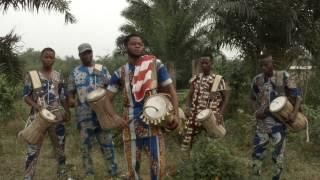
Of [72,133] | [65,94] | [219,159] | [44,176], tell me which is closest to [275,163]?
[219,159]

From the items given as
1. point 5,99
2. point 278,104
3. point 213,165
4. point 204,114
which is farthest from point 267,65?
point 5,99

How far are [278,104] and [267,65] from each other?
1.53 ft

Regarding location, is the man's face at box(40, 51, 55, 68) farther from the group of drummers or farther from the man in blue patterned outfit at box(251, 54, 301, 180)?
the man in blue patterned outfit at box(251, 54, 301, 180)

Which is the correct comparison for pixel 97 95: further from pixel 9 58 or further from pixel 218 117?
pixel 9 58

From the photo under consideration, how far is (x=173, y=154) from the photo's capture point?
7340mm

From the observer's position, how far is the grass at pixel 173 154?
252 inches

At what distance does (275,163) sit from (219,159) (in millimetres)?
639

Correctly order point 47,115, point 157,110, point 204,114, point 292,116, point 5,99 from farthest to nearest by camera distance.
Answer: point 5,99, point 204,114, point 292,116, point 47,115, point 157,110

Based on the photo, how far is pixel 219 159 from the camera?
536 centimetres

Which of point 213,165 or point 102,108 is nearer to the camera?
point 102,108

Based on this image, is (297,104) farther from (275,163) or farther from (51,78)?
(51,78)

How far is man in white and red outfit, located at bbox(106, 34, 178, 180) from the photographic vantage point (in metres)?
4.29

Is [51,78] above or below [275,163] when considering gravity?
above

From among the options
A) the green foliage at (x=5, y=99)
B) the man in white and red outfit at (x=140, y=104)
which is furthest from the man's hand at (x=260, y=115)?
the green foliage at (x=5, y=99)
